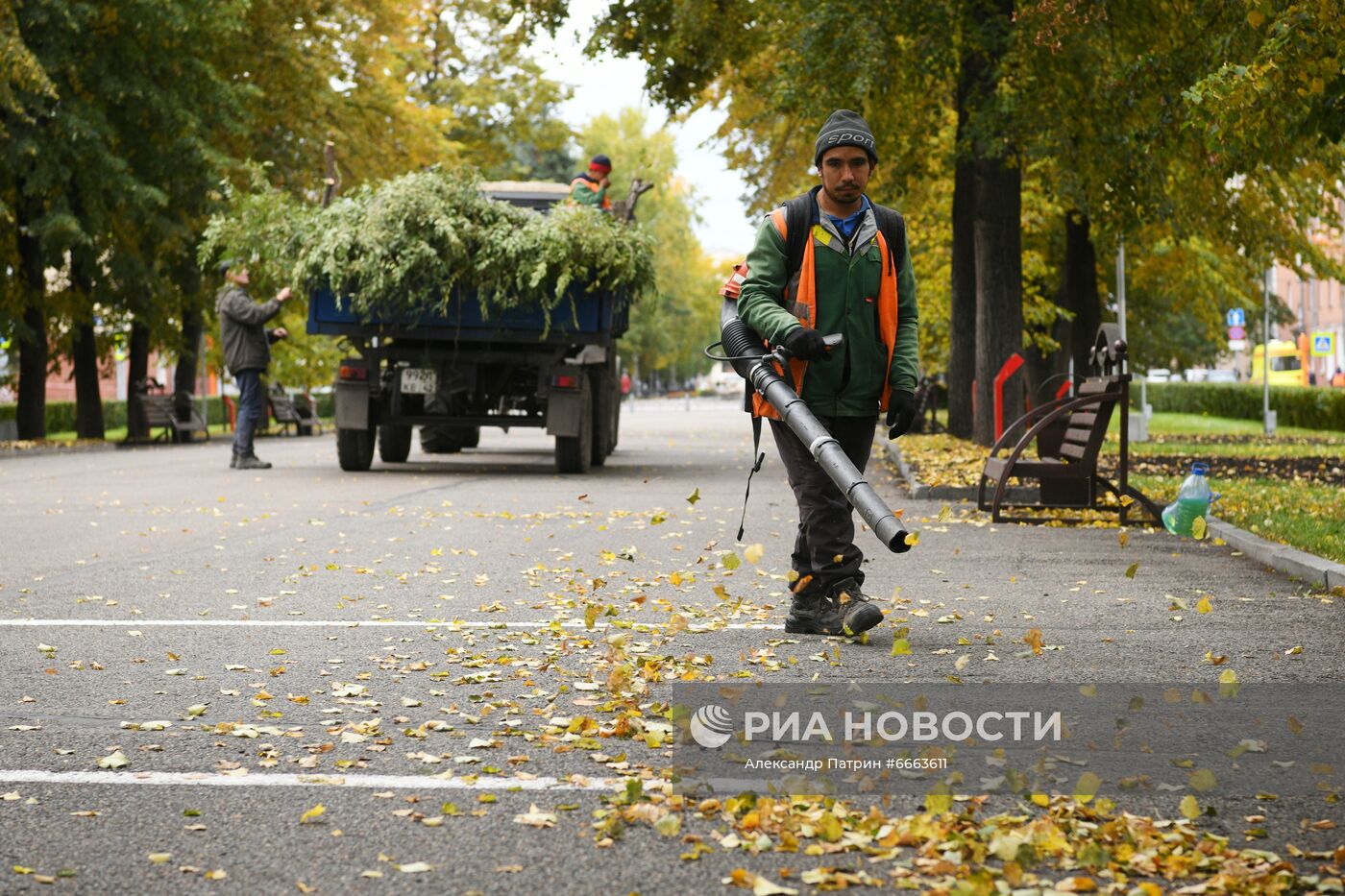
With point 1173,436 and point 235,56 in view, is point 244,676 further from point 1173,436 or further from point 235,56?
point 235,56

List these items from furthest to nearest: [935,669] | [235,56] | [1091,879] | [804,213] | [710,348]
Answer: [235,56]
[710,348]
[804,213]
[935,669]
[1091,879]

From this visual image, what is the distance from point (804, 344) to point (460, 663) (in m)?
1.72

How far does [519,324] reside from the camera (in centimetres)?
1773

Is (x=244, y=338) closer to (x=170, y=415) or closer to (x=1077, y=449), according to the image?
(x=1077, y=449)

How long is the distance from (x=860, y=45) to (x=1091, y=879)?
46.4 ft

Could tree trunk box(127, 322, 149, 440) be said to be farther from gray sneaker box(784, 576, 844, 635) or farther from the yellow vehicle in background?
the yellow vehicle in background

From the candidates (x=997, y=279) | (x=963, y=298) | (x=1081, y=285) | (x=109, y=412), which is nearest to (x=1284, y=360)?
(x=109, y=412)

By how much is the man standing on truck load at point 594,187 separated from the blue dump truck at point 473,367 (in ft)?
3.45

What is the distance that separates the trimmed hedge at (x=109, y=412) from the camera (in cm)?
3948

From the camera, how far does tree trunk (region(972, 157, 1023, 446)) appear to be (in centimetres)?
1916

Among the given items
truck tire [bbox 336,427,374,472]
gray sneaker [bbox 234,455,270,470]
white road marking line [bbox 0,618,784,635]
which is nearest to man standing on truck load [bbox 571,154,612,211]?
truck tire [bbox 336,427,374,472]

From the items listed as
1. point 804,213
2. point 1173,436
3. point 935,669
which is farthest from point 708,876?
point 1173,436

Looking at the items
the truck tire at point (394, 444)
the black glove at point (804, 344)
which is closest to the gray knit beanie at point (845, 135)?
the black glove at point (804, 344)

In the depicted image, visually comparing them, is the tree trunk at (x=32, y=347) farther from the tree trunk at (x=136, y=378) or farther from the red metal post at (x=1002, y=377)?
the red metal post at (x=1002, y=377)
